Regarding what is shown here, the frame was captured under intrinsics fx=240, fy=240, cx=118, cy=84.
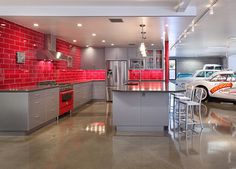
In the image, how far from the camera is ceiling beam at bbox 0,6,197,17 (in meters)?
4.98

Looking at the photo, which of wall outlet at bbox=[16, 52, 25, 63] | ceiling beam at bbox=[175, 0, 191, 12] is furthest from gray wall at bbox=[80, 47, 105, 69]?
ceiling beam at bbox=[175, 0, 191, 12]

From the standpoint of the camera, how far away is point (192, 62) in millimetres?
19359

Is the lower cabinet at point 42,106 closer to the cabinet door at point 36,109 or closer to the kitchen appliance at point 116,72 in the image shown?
the cabinet door at point 36,109

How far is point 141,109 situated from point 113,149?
61.1 inches

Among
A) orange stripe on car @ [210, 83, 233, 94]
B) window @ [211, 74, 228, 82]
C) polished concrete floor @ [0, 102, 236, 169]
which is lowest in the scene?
polished concrete floor @ [0, 102, 236, 169]

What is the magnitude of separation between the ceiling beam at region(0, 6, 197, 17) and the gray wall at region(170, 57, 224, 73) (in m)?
14.9

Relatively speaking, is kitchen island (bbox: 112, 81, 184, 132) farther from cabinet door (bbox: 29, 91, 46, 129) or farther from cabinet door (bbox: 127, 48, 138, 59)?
cabinet door (bbox: 127, 48, 138, 59)

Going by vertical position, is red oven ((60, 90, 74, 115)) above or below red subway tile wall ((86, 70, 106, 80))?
below

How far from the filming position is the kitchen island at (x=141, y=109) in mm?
5379

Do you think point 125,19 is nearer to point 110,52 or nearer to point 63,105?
point 63,105

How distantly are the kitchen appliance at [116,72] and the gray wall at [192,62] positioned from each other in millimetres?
9758

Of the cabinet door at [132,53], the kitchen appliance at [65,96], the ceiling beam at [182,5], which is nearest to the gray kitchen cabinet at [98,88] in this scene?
the cabinet door at [132,53]

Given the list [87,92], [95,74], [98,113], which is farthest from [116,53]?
[98,113]

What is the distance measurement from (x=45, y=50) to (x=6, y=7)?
2077 millimetres
